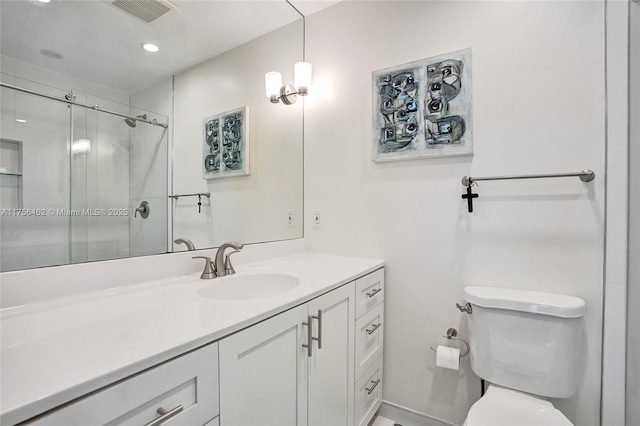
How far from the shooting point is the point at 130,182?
3.90 ft

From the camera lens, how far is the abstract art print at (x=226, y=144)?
1566mm

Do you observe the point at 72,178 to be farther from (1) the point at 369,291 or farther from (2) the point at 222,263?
(1) the point at 369,291

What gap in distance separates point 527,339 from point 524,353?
0.06m

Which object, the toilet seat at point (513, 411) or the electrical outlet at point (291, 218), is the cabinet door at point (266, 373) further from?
the electrical outlet at point (291, 218)

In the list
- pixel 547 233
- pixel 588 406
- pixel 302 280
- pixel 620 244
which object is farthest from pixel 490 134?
pixel 588 406

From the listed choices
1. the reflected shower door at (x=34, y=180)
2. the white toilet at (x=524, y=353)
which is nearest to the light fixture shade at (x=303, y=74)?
the reflected shower door at (x=34, y=180)

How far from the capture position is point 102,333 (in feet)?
2.26

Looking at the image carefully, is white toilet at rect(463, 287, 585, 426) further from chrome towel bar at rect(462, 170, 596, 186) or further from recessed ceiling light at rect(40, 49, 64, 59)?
recessed ceiling light at rect(40, 49, 64, 59)

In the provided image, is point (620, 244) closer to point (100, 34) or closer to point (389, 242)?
point (389, 242)

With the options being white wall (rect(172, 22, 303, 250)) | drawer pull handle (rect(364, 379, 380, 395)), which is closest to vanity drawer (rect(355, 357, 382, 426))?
drawer pull handle (rect(364, 379, 380, 395))

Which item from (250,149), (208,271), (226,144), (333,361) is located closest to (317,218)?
(250,149)

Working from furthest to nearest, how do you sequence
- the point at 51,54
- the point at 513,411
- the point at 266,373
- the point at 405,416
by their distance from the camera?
the point at 405,416
the point at 513,411
the point at 51,54
the point at 266,373

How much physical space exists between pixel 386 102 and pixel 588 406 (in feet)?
5.48

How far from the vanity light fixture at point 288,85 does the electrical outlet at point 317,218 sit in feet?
2.46
